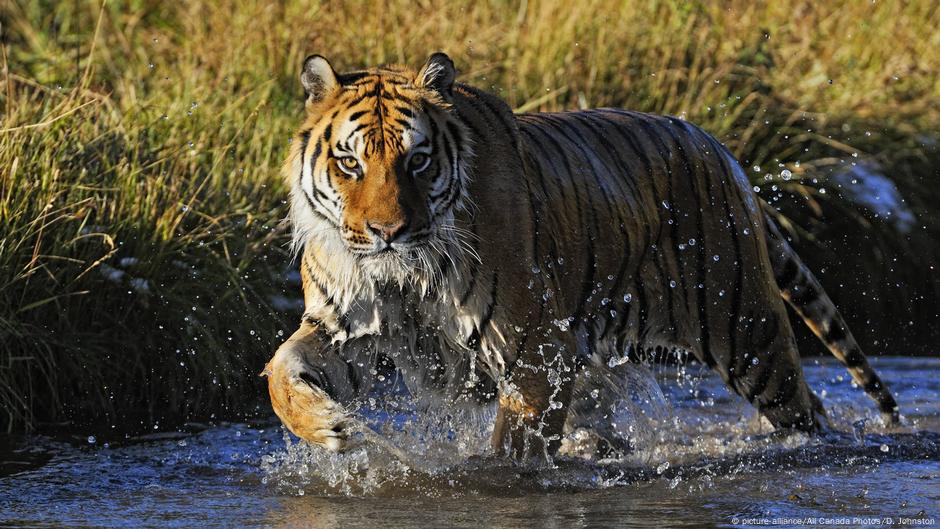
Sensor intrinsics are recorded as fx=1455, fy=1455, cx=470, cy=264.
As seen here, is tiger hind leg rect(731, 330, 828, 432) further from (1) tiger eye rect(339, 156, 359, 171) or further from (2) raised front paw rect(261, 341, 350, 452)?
(1) tiger eye rect(339, 156, 359, 171)

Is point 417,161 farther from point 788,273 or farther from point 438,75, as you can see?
point 788,273

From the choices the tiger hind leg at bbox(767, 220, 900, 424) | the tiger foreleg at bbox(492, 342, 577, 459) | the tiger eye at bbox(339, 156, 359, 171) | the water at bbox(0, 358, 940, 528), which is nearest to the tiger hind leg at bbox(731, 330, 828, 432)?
the water at bbox(0, 358, 940, 528)

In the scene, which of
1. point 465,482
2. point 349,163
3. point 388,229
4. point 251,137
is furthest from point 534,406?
point 251,137

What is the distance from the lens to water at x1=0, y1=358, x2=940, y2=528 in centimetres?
396

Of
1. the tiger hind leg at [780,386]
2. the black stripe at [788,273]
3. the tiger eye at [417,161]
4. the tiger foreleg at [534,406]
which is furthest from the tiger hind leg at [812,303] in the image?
the tiger eye at [417,161]

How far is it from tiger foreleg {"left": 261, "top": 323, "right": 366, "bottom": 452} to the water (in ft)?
0.75

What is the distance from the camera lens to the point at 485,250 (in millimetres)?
4016

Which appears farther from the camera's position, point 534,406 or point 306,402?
point 534,406

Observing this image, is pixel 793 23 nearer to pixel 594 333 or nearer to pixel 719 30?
pixel 719 30

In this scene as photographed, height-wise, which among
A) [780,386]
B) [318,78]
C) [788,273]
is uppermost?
[318,78]

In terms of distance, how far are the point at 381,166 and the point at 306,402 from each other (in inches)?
26.8

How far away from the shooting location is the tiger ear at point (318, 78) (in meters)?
4.07

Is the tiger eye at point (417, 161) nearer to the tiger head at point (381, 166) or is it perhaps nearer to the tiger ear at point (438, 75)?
the tiger head at point (381, 166)

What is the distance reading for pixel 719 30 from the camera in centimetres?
848
